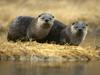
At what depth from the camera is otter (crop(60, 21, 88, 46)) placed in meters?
29.1

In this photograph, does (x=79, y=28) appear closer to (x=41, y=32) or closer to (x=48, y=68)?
(x=41, y=32)

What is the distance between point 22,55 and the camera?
26500 mm

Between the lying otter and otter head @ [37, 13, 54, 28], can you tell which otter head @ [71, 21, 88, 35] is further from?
otter head @ [37, 13, 54, 28]

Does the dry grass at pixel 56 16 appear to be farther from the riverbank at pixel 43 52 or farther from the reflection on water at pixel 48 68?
the reflection on water at pixel 48 68

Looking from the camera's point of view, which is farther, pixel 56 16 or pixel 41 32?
pixel 56 16

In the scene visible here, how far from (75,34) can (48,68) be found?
17.6ft

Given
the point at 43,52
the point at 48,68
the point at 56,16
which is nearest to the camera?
the point at 48,68

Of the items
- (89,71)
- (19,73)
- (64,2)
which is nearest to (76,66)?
(89,71)

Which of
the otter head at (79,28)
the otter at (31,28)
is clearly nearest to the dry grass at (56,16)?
the otter at (31,28)

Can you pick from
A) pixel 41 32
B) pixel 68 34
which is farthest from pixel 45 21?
pixel 68 34

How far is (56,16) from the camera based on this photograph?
4272cm

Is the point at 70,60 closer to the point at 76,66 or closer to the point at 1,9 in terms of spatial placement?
the point at 76,66

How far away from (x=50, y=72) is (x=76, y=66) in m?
2.15

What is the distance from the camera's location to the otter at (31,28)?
29.1 meters
